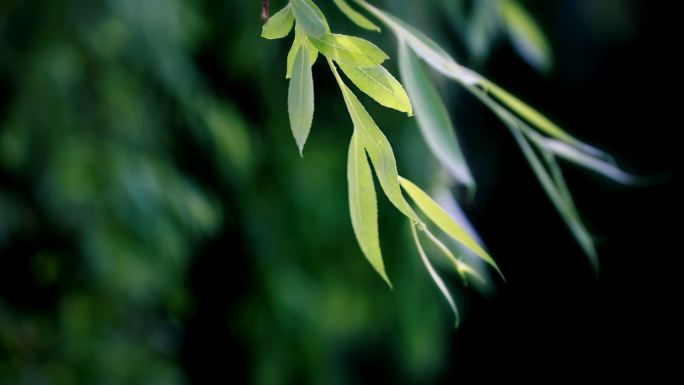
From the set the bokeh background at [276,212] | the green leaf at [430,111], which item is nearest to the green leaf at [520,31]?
the bokeh background at [276,212]

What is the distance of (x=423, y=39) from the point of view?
0.32 metres

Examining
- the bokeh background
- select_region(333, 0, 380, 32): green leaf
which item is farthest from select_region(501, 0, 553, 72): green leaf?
select_region(333, 0, 380, 32): green leaf

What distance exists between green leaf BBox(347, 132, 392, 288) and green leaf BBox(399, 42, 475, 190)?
0.33ft

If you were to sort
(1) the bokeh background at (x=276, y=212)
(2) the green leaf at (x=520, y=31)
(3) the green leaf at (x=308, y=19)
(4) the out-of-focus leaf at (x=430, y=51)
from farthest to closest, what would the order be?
(1) the bokeh background at (x=276, y=212), (2) the green leaf at (x=520, y=31), (4) the out-of-focus leaf at (x=430, y=51), (3) the green leaf at (x=308, y=19)

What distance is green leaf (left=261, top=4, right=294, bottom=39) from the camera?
223 millimetres

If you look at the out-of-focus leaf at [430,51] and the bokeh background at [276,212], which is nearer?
the out-of-focus leaf at [430,51]

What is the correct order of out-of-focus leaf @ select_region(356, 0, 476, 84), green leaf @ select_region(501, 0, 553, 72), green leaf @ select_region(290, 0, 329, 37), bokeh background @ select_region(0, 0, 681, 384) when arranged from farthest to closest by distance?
bokeh background @ select_region(0, 0, 681, 384)
green leaf @ select_region(501, 0, 553, 72)
out-of-focus leaf @ select_region(356, 0, 476, 84)
green leaf @ select_region(290, 0, 329, 37)

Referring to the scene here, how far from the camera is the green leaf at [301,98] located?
0.22 meters

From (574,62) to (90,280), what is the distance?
152 cm

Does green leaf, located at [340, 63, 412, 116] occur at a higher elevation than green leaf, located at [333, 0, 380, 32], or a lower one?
lower

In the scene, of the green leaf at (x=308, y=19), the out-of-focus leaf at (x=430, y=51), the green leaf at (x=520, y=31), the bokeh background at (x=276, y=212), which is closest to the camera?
the green leaf at (x=308, y=19)

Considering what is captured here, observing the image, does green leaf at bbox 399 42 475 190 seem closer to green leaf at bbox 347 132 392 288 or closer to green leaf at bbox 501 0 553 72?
green leaf at bbox 347 132 392 288

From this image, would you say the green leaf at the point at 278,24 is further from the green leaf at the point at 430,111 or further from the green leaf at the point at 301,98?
the green leaf at the point at 430,111

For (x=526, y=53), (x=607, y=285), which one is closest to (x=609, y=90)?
(x=607, y=285)
